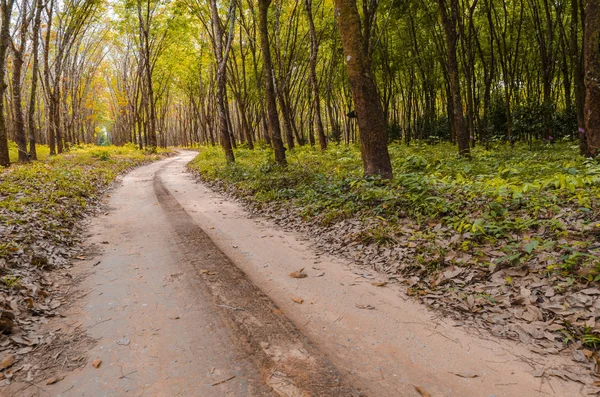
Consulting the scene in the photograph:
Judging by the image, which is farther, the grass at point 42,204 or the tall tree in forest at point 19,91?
the tall tree in forest at point 19,91

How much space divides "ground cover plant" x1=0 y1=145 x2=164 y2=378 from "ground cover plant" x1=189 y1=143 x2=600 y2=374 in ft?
13.8

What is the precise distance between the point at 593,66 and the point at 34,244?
1117cm

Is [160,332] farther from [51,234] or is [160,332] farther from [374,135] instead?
[374,135]

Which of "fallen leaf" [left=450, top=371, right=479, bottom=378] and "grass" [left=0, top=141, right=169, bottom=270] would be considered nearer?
"fallen leaf" [left=450, top=371, right=479, bottom=378]

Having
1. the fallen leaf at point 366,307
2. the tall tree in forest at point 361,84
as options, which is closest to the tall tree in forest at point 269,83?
the tall tree in forest at point 361,84

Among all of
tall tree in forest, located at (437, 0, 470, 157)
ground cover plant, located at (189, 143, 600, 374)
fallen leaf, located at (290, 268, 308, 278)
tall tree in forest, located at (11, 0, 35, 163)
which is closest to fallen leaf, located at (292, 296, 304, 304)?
fallen leaf, located at (290, 268, 308, 278)

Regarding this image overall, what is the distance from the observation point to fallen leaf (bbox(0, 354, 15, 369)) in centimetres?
309

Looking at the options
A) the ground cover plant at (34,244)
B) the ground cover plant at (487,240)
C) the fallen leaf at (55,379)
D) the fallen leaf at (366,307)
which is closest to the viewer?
the fallen leaf at (55,379)

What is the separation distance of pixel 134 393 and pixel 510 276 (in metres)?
4.04

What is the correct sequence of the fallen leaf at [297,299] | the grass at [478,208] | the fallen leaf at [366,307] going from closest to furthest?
the fallen leaf at [366,307] → the fallen leaf at [297,299] → the grass at [478,208]

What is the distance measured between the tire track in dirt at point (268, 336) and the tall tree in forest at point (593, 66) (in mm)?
7953

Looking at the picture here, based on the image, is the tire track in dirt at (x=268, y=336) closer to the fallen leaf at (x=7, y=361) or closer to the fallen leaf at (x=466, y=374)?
the fallen leaf at (x=466, y=374)

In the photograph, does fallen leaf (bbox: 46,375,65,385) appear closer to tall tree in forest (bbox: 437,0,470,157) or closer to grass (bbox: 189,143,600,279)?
grass (bbox: 189,143,600,279)

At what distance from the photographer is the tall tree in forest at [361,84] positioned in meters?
7.48
